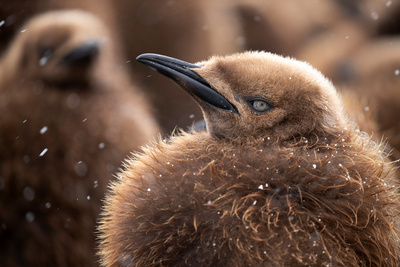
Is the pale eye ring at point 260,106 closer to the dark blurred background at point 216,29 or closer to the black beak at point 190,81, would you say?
the black beak at point 190,81

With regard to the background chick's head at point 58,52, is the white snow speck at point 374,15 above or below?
below

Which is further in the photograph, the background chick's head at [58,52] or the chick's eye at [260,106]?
the background chick's head at [58,52]

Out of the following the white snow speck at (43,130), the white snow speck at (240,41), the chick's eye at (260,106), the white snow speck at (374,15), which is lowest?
the white snow speck at (374,15)

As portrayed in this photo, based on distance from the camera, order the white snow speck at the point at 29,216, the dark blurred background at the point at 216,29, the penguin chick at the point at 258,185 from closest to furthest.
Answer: the penguin chick at the point at 258,185 < the white snow speck at the point at 29,216 < the dark blurred background at the point at 216,29

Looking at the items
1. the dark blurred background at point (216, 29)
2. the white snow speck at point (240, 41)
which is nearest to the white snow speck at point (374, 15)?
the dark blurred background at point (216, 29)

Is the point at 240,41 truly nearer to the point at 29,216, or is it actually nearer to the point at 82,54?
the point at 82,54

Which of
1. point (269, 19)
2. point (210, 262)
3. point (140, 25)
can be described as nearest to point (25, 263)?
point (210, 262)
